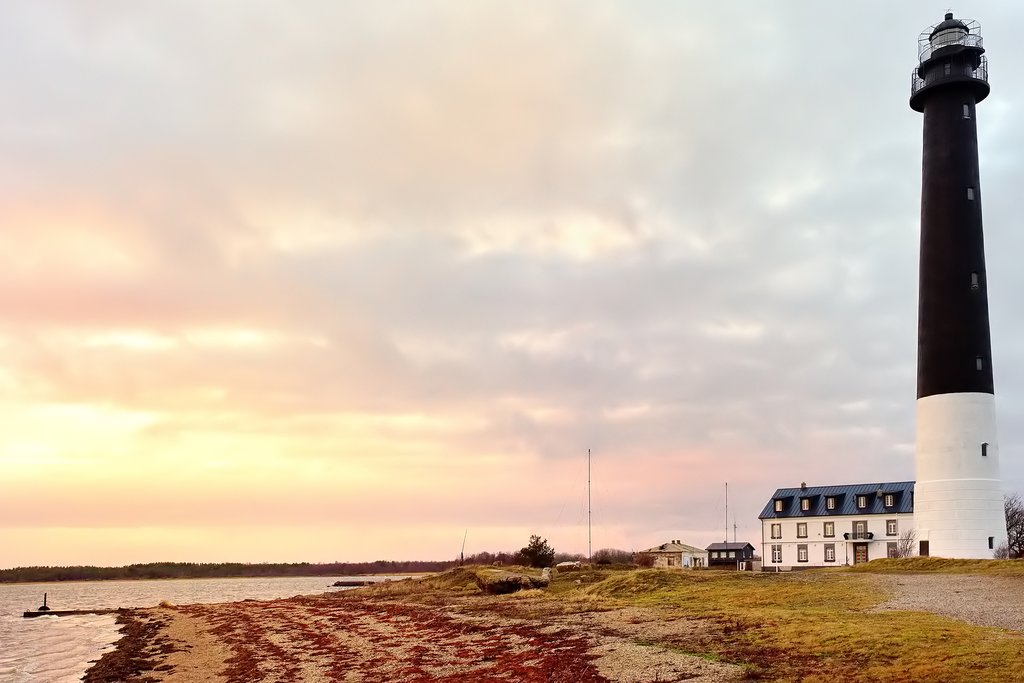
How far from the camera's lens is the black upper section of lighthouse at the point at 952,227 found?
44.5 meters

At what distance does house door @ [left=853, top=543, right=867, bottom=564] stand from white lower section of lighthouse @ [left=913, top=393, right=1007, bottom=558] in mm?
38872

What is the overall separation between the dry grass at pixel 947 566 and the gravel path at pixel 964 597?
2.33 meters

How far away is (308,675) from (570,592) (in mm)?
20062

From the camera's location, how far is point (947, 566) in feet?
135

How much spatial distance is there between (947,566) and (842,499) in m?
44.6

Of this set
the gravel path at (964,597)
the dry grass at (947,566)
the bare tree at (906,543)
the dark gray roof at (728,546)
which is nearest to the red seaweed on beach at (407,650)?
the gravel path at (964,597)

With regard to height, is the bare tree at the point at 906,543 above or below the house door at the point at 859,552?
above

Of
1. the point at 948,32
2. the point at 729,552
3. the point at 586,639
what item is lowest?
the point at 729,552

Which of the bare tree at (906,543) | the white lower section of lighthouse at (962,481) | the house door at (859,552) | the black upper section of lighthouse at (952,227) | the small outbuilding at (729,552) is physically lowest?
the small outbuilding at (729,552)

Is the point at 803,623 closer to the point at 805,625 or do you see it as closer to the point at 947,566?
the point at 805,625

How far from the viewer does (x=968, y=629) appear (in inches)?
828

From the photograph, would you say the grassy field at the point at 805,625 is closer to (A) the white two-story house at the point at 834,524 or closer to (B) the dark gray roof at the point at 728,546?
(A) the white two-story house at the point at 834,524

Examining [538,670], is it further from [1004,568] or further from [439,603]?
[1004,568]

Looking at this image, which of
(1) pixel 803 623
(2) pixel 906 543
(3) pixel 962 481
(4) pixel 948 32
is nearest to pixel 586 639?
(1) pixel 803 623
